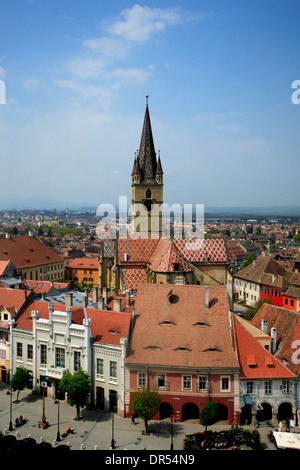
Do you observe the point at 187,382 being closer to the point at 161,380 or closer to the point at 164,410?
the point at 161,380

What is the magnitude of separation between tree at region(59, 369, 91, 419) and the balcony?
6.33ft

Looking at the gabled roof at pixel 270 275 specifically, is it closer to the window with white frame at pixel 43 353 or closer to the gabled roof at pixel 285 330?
the gabled roof at pixel 285 330

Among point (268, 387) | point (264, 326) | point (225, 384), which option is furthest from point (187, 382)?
point (264, 326)

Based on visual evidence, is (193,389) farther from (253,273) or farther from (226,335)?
(253,273)

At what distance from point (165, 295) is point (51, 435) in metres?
14.1

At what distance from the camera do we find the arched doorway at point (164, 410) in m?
31.8

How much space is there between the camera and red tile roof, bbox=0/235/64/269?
248 feet

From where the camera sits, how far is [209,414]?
28672 mm

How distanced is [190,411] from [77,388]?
886 cm

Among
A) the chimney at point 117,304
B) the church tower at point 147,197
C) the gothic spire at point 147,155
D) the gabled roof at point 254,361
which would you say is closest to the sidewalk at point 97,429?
the gabled roof at point 254,361

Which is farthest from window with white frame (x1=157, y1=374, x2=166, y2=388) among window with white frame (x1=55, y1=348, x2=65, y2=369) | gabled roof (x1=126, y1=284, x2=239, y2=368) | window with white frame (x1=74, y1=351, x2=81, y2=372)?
window with white frame (x1=55, y1=348, x2=65, y2=369)

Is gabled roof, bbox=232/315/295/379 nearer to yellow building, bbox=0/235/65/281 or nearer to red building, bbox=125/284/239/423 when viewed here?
red building, bbox=125/284/239/423
